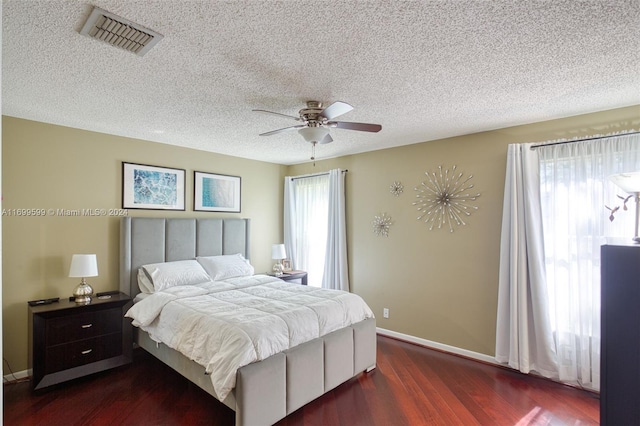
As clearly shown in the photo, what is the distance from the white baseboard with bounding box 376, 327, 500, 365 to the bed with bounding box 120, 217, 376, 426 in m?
1.01

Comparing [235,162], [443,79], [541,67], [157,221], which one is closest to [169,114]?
[157,221]

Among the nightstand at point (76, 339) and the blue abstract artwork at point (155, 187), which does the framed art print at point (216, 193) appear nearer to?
the blue abstract artwork at point (155, 187)

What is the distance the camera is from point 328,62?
7.39ft

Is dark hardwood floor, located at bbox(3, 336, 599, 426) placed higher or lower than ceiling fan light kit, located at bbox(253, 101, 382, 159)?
lower

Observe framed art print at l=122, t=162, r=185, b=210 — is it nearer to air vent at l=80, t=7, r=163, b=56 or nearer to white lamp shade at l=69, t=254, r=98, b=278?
white lamp shade at l=69, t=254, r=98, b=278

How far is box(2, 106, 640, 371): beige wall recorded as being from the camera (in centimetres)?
333

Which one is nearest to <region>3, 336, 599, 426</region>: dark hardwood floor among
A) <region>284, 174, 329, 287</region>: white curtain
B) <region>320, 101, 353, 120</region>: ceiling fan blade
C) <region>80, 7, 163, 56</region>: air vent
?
<region>284, 174, 329, 287</region>: white curtain

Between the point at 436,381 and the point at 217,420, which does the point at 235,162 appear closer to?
the point at 217,420

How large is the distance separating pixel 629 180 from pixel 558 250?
141 centimetres

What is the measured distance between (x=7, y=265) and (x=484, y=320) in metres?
4.78

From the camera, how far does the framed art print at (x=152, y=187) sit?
4090 millimetres

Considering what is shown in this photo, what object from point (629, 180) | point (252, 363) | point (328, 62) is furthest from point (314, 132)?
point (629, 180)

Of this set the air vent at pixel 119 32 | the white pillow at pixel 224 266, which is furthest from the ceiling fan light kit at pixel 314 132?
the white pillow at pixel 224 266

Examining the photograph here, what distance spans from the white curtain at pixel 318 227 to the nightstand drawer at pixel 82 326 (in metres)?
2.72
